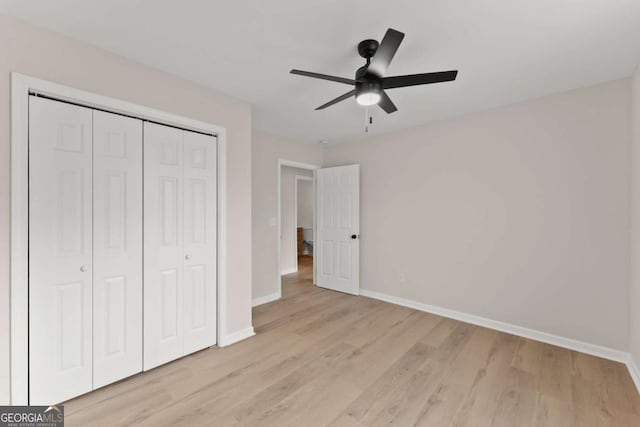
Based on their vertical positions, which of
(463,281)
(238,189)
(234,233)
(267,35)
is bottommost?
(463,281)

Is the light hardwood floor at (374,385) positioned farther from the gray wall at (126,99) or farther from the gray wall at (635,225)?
→ the gray wall at (126,99)

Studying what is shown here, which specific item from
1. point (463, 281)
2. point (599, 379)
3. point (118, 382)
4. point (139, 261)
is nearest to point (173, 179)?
point (139, 261)

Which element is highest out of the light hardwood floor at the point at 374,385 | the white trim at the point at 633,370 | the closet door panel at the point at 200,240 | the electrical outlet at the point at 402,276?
the closet door panel at the point at 200,240

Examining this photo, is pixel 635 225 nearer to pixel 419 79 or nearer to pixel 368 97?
pixel 419 79

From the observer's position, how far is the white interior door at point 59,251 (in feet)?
5.58

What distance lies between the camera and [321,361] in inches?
94.1

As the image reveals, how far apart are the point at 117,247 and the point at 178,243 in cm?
44

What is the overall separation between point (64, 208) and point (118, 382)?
1367 mm

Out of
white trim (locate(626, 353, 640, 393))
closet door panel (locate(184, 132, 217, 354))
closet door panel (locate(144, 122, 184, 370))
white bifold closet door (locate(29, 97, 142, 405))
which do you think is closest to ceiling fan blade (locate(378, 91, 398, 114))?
closet door panel (locate(184, 132, 217, 354))

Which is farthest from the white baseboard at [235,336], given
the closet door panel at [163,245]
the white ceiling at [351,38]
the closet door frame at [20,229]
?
the white ceiling at [351,38]

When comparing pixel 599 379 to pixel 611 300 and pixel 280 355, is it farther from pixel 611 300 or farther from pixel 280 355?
pixel 280 355

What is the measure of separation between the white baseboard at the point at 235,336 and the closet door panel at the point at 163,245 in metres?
0.37

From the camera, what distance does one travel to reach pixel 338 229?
4.48m

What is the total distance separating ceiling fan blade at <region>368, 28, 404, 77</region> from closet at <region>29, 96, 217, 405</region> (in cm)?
168
